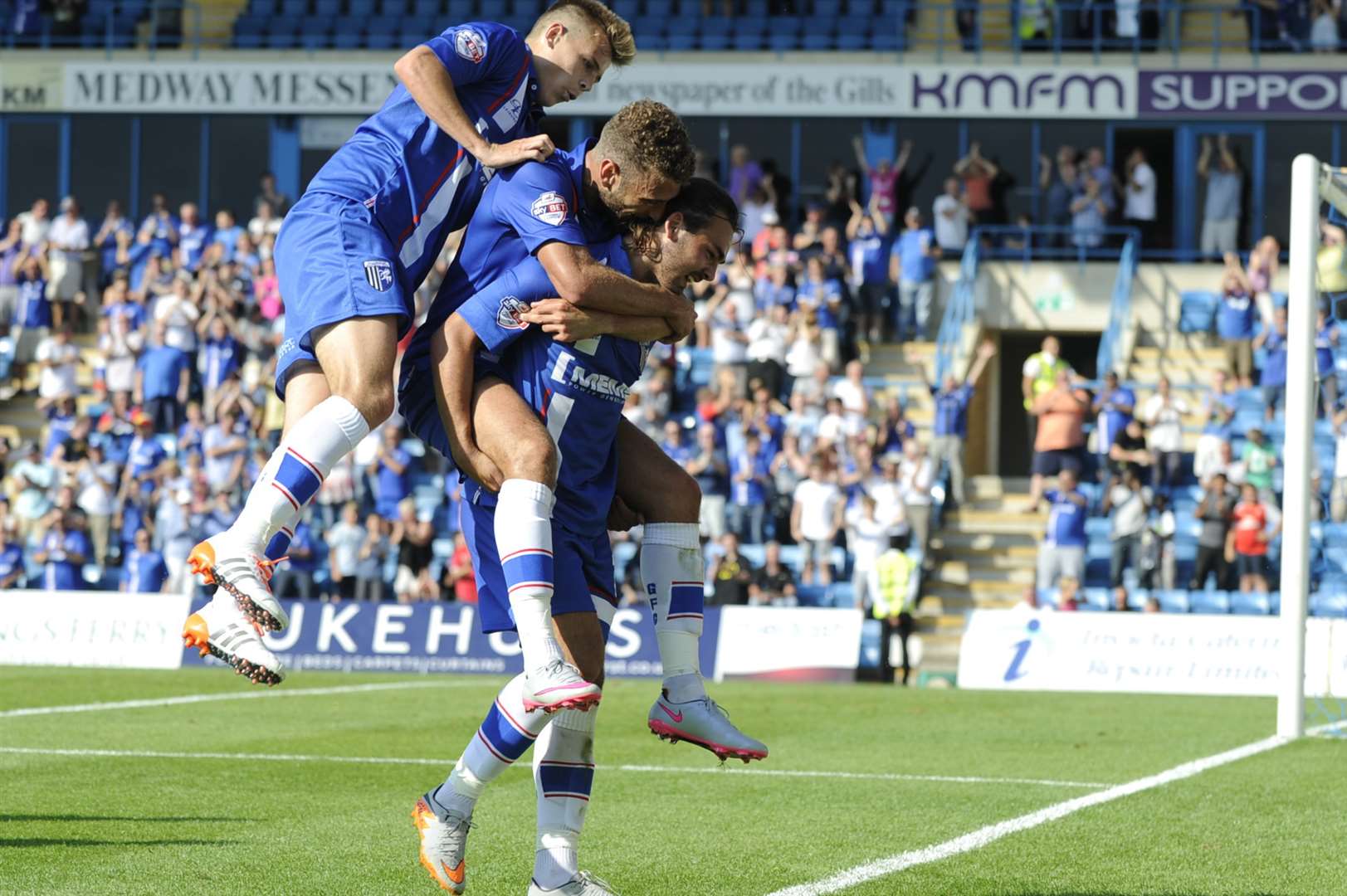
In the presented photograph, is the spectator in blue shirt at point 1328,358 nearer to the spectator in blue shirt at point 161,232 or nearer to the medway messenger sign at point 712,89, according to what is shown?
the medway messenger sign at point 712,89

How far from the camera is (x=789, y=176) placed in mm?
27859

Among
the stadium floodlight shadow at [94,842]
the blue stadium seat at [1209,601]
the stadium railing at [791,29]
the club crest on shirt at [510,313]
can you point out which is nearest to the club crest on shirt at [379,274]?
the club crest on shirt at [510,313]

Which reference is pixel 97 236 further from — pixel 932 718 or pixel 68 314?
pixel 932 718

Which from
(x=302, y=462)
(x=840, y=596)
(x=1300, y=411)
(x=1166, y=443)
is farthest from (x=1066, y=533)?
(x=302, y=462)

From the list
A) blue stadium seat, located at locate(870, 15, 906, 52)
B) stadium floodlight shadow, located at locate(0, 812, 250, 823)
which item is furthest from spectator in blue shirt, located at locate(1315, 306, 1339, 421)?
stadium floodlight shadow, located at locate(0, 812, 250, 823)

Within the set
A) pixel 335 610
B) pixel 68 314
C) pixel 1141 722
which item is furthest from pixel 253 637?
pixel 68 314

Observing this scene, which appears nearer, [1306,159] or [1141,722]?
[1306,159]

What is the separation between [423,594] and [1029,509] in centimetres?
701

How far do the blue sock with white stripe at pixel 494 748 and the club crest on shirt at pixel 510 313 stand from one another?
40.2 inches

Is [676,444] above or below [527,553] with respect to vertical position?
above

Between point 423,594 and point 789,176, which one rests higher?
point 789,176

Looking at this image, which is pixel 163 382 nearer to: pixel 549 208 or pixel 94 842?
pixel 94 842

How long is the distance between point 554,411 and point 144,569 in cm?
1629

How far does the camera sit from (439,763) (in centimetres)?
1028
